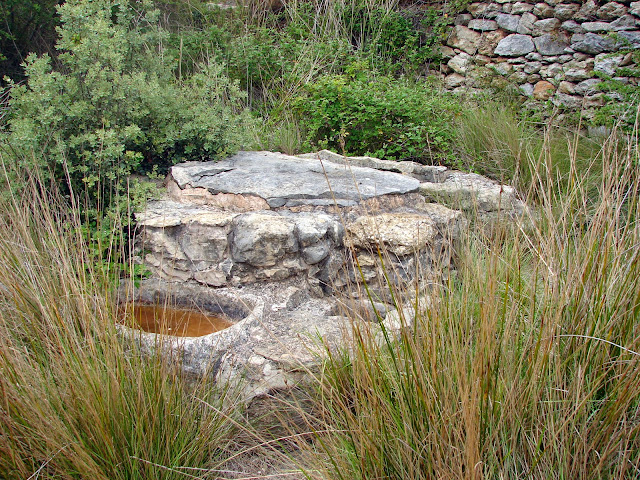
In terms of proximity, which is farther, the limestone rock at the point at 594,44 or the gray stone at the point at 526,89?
the gray stone at the point at 526,89

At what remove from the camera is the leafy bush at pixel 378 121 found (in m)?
4.93

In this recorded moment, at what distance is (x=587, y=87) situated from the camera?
20.0 feet

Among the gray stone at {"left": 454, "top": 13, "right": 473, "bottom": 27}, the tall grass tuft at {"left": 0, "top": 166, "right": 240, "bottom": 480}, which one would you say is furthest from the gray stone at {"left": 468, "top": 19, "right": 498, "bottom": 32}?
the tall grass tuft at {"left": 0, "top": 166, "right": 240, "bottom": 480}

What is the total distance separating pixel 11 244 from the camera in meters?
2.47

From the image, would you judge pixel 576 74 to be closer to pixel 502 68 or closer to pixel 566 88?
pixel 566 88

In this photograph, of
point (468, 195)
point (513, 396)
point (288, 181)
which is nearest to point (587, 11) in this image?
point (468, 195)

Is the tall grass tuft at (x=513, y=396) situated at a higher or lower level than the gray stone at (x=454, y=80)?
lower

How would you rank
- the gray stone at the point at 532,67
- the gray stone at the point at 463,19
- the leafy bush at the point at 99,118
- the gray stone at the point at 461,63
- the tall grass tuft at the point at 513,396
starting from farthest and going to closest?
the gray stone at the point at 463,19, the gray stone at the point at 461,63, the gray stone at the point at 532,67, the leafy bush at the point at 99,118, the tall grass tuft at the point at 513,396

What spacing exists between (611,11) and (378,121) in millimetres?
3072

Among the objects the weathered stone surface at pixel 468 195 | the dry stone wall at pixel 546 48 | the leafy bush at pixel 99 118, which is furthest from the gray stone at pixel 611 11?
the leafy bush at pixel 99 118

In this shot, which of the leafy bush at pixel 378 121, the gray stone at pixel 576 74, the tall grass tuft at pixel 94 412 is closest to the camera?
the tall grass tuft at pixel 94 412

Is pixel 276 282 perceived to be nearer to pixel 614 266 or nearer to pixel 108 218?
pixel 108 218

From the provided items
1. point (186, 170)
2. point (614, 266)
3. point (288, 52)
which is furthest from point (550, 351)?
point (288, 52)

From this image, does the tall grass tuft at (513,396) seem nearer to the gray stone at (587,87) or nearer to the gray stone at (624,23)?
the gray stone at (587,87)
